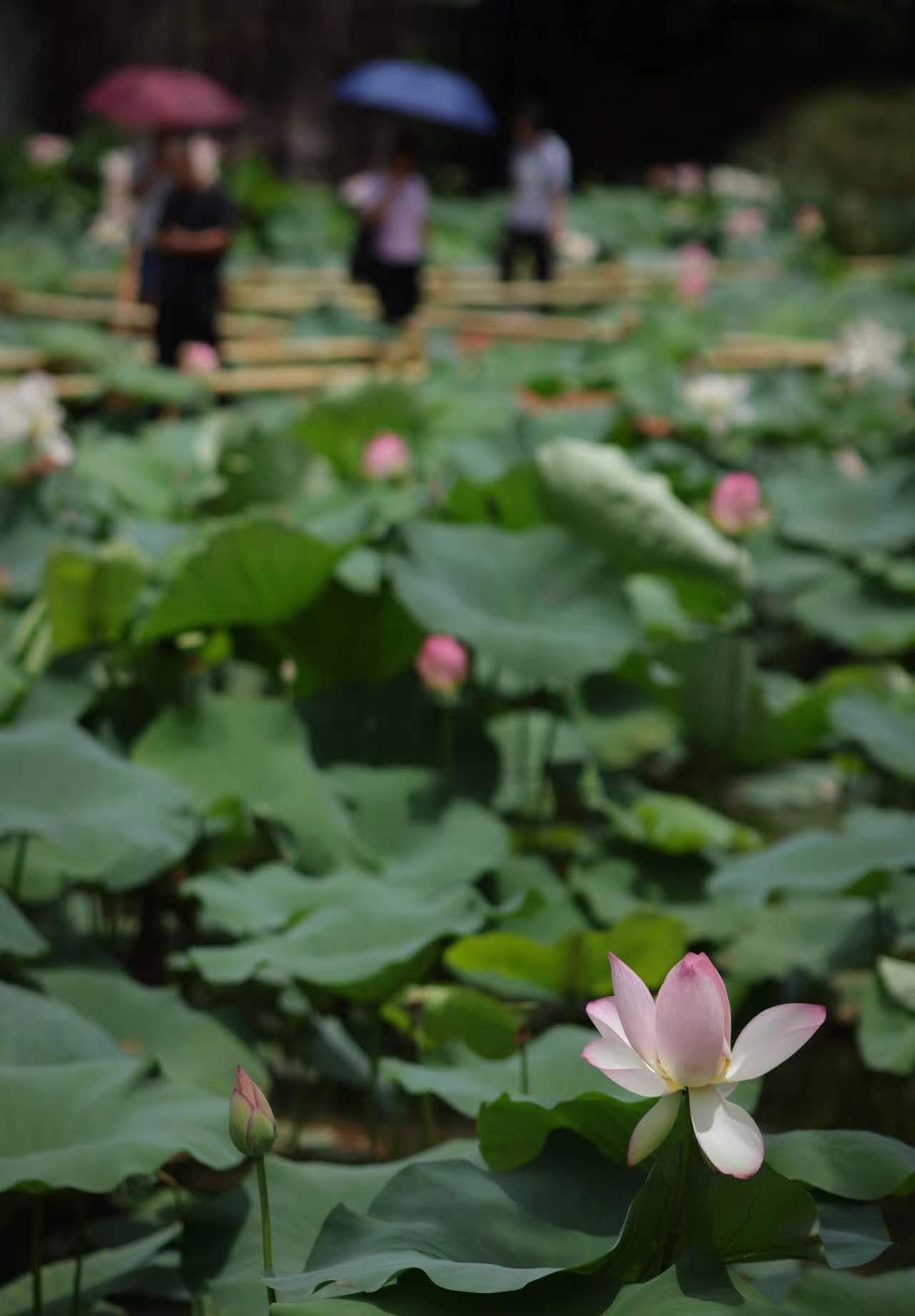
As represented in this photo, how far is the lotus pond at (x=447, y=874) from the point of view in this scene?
2.84ft

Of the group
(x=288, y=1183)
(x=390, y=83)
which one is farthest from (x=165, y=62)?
(x=288, y=1183)

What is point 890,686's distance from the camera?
2.38m

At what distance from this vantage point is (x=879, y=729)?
188 cm

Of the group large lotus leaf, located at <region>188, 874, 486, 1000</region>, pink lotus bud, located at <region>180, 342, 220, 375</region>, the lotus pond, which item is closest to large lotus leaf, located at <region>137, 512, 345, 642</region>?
the lotus pond

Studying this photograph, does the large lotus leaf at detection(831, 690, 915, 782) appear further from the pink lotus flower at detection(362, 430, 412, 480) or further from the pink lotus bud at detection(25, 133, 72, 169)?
the pink lotus bud at detection(25, 133, 72, 169)

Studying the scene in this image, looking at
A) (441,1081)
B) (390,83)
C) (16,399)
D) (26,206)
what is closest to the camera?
(441,1081)

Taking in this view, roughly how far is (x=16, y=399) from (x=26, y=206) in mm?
7668

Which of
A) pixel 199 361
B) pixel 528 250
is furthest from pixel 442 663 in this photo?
pixel 528 250

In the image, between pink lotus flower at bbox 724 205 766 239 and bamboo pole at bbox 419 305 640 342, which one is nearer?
bamboo pole at bbox 419 305 640 342

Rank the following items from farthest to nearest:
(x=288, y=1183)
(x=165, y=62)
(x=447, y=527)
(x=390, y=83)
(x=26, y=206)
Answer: (x=165, y=62)
(x=26, y=206)
(x=390, y=83)
(x=447, y=527)
(x=288, y=1183)

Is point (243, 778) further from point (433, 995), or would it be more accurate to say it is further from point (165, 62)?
point (165, 62)

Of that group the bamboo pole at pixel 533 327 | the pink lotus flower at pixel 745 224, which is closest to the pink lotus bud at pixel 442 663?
the bamboo pole at pixel 533 327

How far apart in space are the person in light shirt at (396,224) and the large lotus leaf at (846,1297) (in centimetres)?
518

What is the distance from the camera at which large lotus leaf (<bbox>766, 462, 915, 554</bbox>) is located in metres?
2.79
